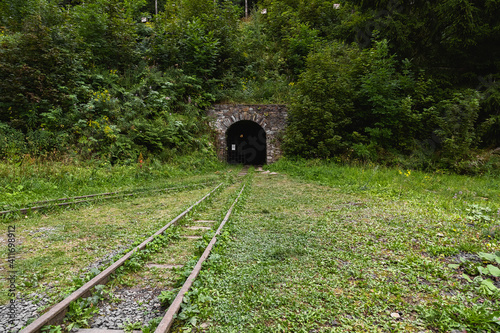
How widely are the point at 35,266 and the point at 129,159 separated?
811cm

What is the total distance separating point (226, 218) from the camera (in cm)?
522

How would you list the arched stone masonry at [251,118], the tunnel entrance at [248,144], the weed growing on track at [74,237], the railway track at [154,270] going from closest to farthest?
the railway track at [154,270] < the weed growing on track at [74,237] < the arched stone masonry at [251,118] < the tunnel entrance at [248,144]

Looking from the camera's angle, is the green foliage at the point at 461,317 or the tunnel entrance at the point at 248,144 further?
the tunnel entrance at the point at 248,144

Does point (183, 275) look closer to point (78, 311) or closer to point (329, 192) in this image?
point (78, 311)

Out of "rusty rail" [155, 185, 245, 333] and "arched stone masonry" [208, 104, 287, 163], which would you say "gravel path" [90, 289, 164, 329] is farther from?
"arched stone masonry" [208, 104, 287, 163]

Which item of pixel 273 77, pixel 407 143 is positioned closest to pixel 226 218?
pixel 407 143

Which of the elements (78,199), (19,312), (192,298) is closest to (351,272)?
(192,298)

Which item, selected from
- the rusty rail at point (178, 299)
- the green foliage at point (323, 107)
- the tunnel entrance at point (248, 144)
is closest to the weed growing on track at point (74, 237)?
the rusty rail at point (178, 299)

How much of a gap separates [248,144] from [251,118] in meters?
9.02

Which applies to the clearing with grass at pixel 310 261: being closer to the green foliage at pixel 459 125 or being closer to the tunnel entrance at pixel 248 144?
the green foliage at pixel 459 125

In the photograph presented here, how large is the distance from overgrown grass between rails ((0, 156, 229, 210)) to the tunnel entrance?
12.7 m

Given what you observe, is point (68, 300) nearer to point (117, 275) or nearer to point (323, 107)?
point (117, 275)

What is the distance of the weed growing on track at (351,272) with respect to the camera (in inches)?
88.5

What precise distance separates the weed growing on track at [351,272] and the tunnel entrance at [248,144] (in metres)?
18.2
